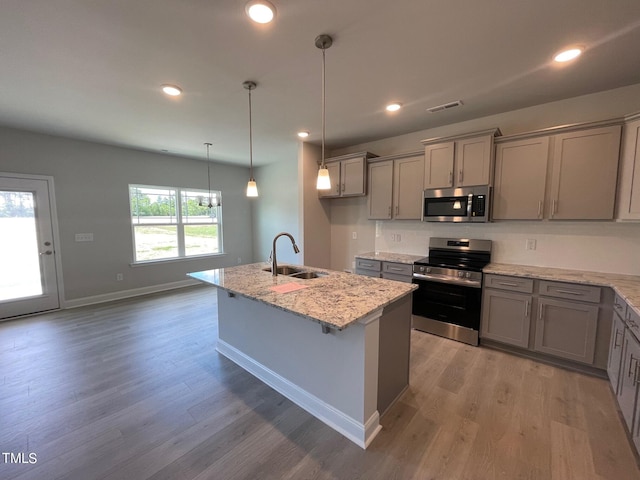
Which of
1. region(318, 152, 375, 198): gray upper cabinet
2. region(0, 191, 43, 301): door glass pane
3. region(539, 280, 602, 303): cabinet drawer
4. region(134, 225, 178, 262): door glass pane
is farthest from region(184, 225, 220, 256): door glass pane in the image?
region(539, 280, 602, 303): cabinet drawer

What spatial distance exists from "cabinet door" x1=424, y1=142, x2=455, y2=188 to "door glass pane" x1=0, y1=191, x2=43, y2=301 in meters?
5.54

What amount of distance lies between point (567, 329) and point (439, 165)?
207 centimetres

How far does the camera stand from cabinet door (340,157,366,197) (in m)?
3.92

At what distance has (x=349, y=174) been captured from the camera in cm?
405

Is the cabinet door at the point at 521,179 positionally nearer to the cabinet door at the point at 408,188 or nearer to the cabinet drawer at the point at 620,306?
the cabinet door at the point at 408,188

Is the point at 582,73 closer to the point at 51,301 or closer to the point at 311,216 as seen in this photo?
the point at 311,216

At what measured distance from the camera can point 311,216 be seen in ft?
14.2

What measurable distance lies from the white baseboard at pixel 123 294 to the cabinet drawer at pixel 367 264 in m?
3.81

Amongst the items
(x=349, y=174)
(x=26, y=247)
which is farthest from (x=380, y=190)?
(x=26, y=247)

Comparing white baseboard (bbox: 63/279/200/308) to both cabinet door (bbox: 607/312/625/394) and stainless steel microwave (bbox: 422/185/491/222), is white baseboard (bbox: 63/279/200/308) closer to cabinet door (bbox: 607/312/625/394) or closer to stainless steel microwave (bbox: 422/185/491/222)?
stainless steel microwave (bbox: 422/185/491/222)

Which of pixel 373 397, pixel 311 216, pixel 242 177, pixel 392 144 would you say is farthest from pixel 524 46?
pixel 242 177

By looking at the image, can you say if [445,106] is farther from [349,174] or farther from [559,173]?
[349,174]

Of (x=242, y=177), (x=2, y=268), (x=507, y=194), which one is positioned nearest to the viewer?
(x=507, y=194)

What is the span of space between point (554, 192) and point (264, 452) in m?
3.38
